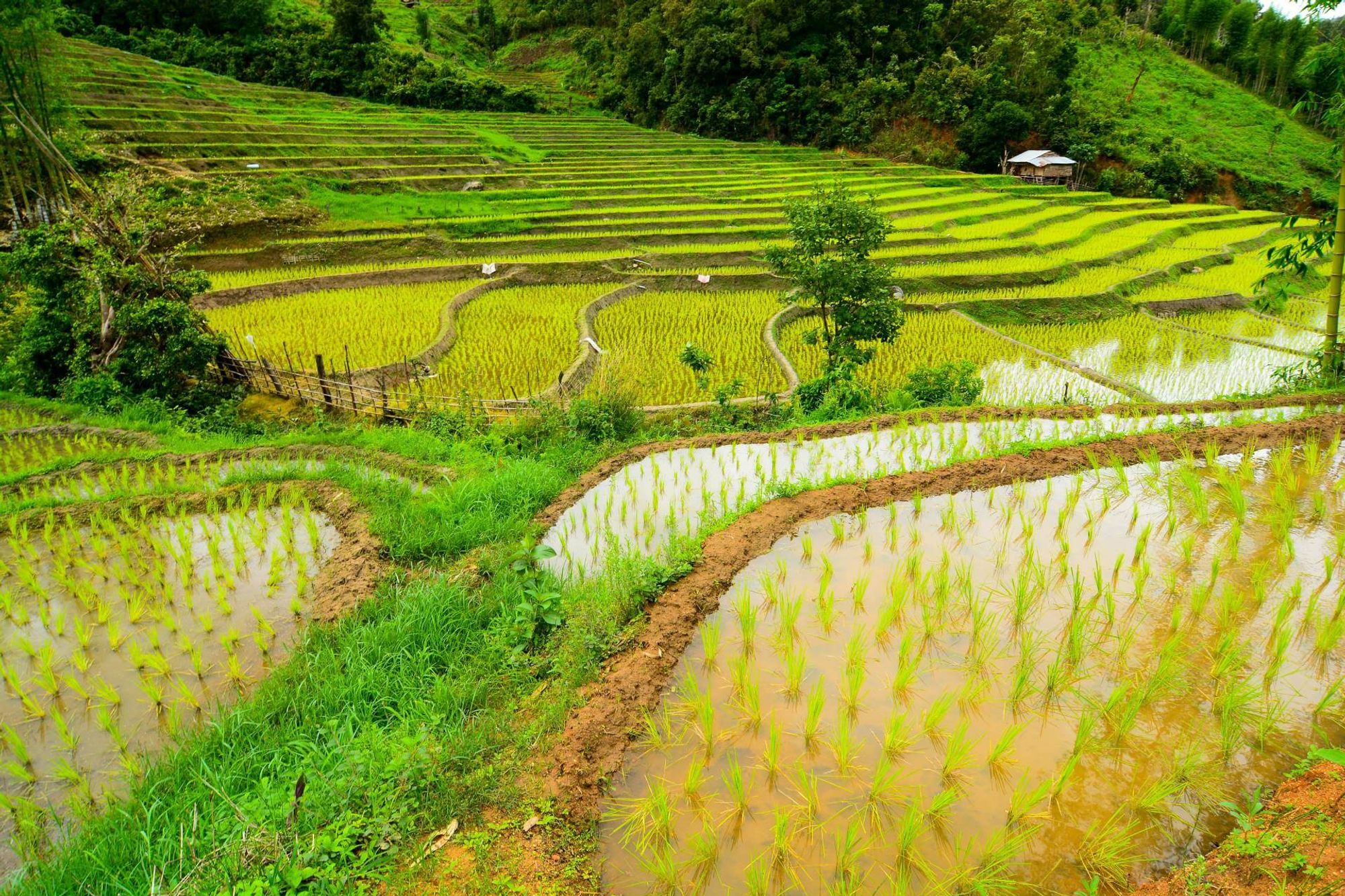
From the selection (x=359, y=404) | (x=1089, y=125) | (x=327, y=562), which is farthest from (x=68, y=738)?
(x=1089, y=125)

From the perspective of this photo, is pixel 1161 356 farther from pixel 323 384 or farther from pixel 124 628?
pixel 124 628

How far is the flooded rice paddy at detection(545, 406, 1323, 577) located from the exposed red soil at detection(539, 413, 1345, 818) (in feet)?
0.83

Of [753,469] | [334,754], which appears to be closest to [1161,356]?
[753,469]

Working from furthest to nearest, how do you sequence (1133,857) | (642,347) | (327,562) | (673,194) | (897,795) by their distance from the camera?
(673,194) < (642,347) < (327,562) < (897,795) < (1133,857)

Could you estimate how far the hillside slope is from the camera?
31.0 m

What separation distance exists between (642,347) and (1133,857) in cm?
958

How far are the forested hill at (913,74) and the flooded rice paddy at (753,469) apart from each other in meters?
31.6

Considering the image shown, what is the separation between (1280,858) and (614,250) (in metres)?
16.2

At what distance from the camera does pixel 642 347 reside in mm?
11188

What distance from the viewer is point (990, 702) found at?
10.6ft

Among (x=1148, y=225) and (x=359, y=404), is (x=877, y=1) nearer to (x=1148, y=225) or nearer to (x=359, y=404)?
(x=1148, y=225)

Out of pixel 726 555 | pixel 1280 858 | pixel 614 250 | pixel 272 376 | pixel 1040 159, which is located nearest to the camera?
pixel 1280 858

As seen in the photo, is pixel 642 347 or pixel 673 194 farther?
pixel 673 194

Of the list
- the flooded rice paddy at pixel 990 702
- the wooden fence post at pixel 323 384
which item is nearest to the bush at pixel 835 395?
the flooded rice paddy at pixel 990 702
